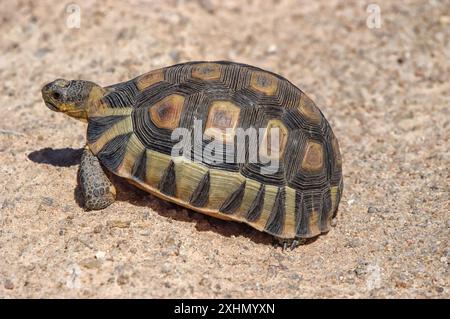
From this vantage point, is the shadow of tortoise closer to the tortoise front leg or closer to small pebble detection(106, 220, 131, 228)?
the tortoise front leg

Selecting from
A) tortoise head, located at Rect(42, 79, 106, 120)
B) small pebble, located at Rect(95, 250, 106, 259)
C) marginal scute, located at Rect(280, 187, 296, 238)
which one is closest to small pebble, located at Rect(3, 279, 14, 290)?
small pebble, located at Rect(95, 250, 106, 259)

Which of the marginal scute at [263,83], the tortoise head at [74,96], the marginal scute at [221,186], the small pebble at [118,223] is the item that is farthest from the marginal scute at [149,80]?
the small pebble at [118,223]

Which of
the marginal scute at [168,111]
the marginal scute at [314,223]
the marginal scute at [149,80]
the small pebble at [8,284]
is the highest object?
the marginal scute at [149,80]

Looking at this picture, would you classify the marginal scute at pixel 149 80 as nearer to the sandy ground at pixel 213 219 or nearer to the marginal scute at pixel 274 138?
the sandy ground at pixel 213 219

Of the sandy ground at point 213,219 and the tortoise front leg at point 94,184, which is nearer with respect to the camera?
the sandy ground at point 213,219
